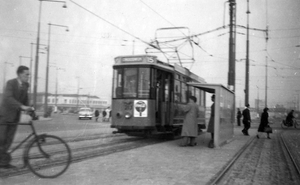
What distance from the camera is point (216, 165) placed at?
26.3 ft

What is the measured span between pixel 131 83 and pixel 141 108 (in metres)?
1.12

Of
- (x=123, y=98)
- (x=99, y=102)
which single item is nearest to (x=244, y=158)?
(x=123, y=98)

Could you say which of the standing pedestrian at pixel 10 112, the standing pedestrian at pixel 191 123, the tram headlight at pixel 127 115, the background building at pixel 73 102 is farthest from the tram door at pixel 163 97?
the background building at pixel 73 102

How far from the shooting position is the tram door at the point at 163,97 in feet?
44.8

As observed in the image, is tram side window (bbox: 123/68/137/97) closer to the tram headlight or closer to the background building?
the tram headlight

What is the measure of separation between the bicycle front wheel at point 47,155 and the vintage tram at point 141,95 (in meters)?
7.05

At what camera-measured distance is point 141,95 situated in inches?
518

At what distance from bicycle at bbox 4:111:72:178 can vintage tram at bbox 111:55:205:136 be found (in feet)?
23.2

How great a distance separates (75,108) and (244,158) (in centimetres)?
8787

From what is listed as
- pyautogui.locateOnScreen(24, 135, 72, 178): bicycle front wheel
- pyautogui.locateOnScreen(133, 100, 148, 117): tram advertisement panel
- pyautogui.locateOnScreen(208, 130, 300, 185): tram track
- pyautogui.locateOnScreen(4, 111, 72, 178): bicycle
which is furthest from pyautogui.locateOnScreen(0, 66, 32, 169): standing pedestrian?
pyautogui.locateOnScreen(133, 100, 148, 117): tram advertisement panel

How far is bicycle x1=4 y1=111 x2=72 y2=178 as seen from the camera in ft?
19.2

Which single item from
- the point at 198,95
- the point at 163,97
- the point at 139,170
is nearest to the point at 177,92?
the point at 163,97

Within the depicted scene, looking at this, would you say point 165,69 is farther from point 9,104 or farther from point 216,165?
point 9,104

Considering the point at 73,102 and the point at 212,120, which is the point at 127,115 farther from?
the point at 73,102
